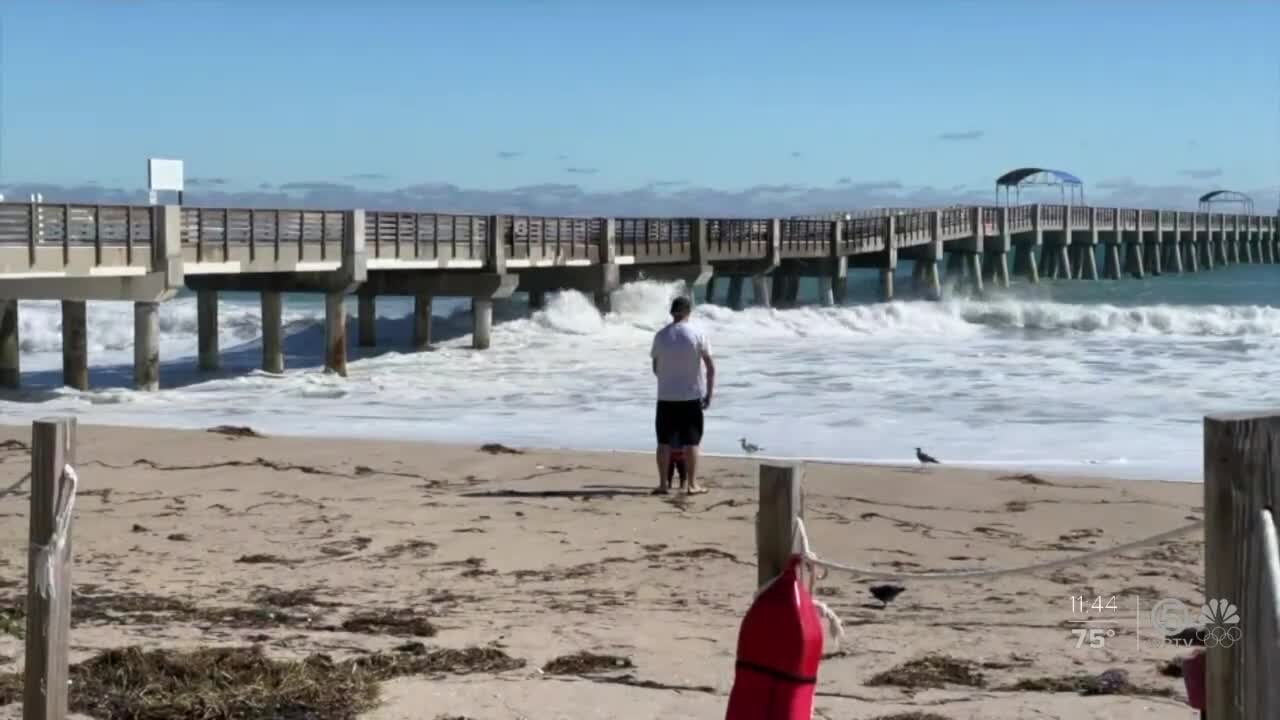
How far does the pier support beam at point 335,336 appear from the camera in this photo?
92.3 feet

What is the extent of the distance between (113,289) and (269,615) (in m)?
16.9

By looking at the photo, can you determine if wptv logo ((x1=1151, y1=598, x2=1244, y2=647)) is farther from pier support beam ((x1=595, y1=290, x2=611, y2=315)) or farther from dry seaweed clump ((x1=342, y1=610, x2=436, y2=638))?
pier support beam ((x1=595, y1=290, x2=611, y2=315))

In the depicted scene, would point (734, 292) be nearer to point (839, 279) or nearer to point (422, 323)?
point (839, 279)

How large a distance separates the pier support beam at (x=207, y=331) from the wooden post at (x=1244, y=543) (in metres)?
26.8

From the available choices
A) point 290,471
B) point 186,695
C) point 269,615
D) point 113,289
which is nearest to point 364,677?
point 186,695

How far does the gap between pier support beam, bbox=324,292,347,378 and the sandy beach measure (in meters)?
13.1

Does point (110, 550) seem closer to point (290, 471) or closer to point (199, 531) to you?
point (199, 531)

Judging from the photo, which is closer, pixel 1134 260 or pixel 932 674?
pixel 932 674

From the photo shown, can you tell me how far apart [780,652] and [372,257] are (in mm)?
26007

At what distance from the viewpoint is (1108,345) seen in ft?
108

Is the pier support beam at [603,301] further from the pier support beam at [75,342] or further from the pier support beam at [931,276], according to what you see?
the pier support beam at [931,276]

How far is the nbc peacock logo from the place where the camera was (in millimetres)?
3433

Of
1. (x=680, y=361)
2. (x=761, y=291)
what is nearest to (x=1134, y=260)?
(x=761, y=291)

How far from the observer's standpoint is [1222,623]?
3.45m
